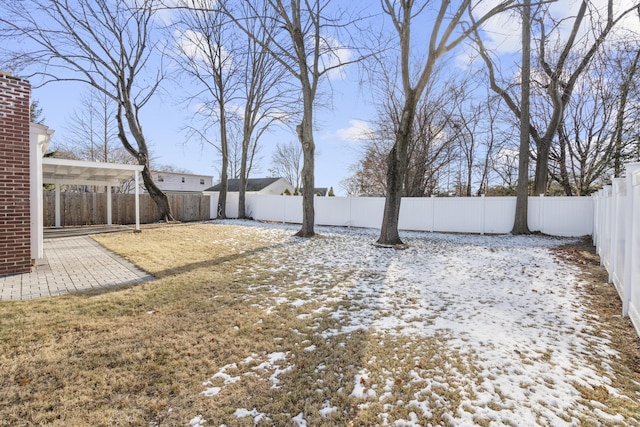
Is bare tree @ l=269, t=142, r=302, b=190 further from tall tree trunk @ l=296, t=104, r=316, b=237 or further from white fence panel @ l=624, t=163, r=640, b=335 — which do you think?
white fence panel @ l=624, t=163, r=640, b=335

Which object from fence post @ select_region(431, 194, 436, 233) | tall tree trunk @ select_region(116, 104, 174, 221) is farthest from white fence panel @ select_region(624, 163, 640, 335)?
tall tree trunk @ select_region(116, 104, 174, 221)

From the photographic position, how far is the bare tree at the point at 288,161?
130 feet

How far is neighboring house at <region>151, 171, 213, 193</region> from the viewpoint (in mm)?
32281

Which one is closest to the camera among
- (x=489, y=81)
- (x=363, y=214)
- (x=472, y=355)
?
(x=472, y=355)

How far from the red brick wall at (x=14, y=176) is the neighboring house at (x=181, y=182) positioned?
27891mm

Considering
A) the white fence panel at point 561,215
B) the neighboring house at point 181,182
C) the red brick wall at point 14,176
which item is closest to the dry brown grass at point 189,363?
the red brick wall at point 14,176

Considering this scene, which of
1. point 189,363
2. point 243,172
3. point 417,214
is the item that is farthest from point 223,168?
point 189,363

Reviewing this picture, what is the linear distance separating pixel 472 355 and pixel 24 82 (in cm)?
779

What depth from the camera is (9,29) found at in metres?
11.5

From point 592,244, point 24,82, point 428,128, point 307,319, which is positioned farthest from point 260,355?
point 428,128

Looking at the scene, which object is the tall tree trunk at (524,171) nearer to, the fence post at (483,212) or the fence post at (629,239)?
the fence post at (483,212)

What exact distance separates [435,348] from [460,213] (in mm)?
10397

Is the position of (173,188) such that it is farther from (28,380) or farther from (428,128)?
(28,380)

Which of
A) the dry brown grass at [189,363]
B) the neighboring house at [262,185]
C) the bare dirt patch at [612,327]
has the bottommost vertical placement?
the dry brown grass at [189,363]
